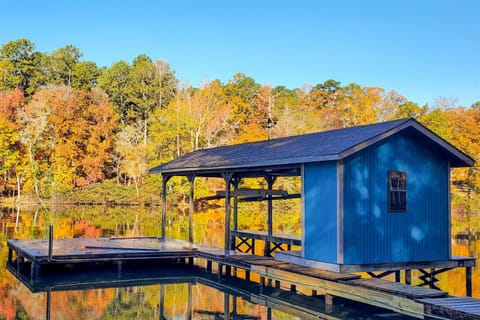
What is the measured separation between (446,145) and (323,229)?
11.5 ft

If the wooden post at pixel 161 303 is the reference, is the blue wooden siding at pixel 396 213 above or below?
above

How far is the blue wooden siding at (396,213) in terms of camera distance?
12.0 m

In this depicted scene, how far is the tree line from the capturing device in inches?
1800

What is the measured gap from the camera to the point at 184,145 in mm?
48344

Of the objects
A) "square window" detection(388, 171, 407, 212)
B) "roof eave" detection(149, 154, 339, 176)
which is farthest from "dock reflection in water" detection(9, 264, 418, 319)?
"roof eave" detection(149, 154, 339, 176)

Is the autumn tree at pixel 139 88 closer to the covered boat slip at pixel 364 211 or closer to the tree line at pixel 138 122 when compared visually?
the tree line at pixel 138 122

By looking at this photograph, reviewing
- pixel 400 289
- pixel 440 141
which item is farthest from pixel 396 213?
pixel 400 289

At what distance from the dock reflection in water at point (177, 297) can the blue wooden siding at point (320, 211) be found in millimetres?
1106

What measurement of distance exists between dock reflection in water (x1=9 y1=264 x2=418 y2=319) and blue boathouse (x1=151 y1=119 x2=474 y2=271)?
1039 mm

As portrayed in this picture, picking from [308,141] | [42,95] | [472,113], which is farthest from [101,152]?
[308,141]

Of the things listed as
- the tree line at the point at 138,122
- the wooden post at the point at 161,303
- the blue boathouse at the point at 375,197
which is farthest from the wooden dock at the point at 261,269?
the tree line at the point at 138,122

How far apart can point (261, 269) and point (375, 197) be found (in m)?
3.12

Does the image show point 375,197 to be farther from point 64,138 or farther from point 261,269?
point 64,138

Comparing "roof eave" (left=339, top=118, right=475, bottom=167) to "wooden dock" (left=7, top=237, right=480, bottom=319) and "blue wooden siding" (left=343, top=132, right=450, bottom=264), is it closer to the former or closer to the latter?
"blue wooden siding" (left=343, top=132, right=450, bottom=264)
